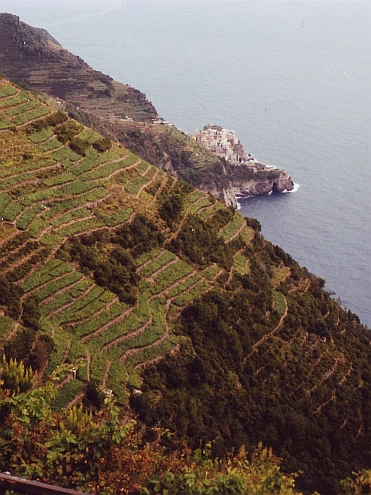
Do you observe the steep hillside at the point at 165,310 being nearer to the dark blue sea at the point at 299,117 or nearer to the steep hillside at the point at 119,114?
the dark blue sea at the point at 299,117

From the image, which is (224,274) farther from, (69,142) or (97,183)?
(69,142)

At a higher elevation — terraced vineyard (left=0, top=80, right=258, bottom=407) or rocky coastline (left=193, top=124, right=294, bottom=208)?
terraced vineyard (left=0, top=80, right=258, bottom=407)

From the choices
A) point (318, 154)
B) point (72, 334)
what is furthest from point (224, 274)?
point (318, 154)

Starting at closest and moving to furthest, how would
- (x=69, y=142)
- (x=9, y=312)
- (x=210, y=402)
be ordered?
(x=9, y=312) < (x=210, y=402) < (x=69, y=142)

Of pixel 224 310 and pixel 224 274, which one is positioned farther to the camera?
pixel 224 274

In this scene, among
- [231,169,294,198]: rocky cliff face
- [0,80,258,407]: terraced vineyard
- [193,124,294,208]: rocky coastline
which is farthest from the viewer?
[231,169,294,198]: rocky cliff face

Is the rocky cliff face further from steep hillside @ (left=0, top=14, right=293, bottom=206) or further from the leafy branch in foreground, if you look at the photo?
the leafy branch in foreground

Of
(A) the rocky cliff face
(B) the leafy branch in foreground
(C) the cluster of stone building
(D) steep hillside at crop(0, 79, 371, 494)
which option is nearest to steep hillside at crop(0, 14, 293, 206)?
(A) the rocky cliff face
